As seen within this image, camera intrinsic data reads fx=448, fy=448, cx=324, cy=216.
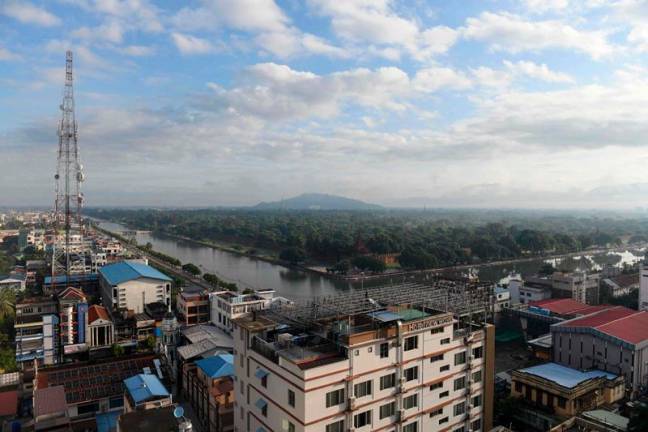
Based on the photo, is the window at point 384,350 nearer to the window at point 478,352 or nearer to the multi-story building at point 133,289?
the window at point 478,352

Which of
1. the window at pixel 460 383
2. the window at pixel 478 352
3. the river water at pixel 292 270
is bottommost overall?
the river water at pixel 292 270

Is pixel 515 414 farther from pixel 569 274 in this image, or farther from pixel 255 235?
pixel 255 235

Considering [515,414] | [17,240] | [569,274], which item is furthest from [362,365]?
[17,240]

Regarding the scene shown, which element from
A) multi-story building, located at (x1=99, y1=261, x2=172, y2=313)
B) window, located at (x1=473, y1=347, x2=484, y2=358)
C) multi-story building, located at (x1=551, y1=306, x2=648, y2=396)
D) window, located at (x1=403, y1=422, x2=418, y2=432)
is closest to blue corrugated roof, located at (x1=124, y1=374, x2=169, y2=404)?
window, located at (x1=403, y1=422, x2=418, y2=432)

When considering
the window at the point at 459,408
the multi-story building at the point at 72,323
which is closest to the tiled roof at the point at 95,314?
the multi-story building at the point at 72,323

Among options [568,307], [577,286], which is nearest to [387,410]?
[568,307]

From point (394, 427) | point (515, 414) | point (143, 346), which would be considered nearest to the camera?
point (394, 427)

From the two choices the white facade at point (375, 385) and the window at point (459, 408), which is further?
the window at point (459, 408)
